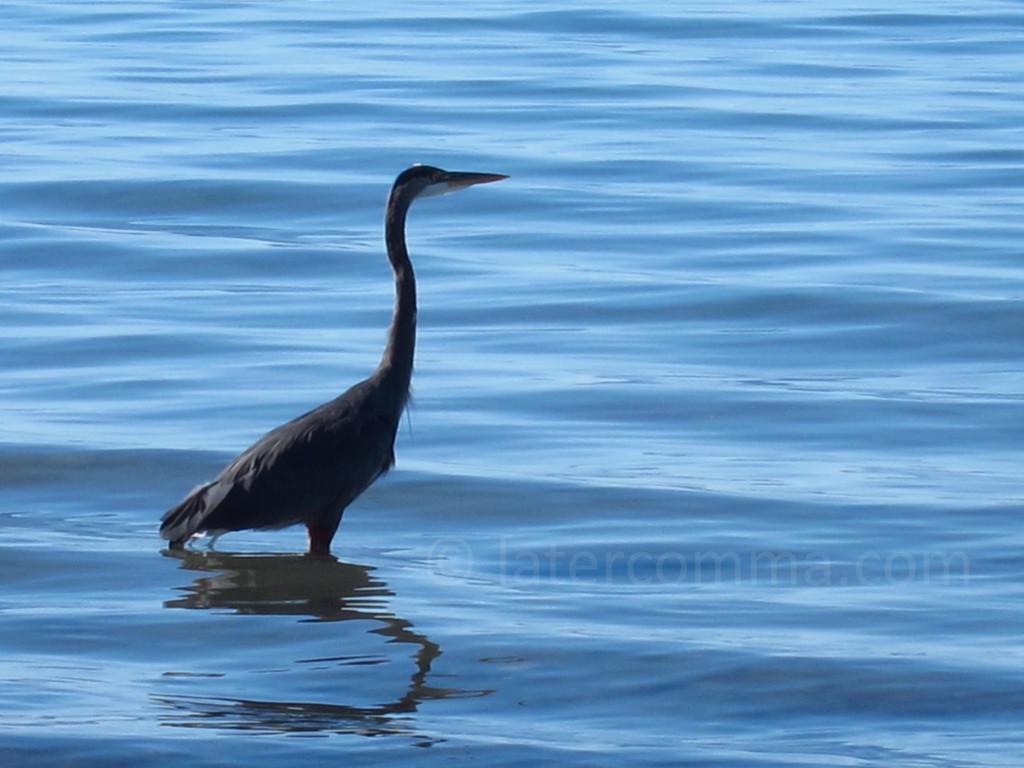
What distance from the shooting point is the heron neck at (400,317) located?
9.10 meters

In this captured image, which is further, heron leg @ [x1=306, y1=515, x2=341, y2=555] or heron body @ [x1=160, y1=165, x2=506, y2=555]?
heron leg @ [x1=306, y1=515, x2=341, y2=555]

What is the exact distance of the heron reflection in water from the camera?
658cm

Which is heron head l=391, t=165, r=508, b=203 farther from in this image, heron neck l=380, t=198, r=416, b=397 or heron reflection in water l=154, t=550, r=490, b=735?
heron reflection in water l=154, t=550, r=490, b=735

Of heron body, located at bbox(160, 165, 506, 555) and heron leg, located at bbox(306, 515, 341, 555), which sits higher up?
heron body, located at bbox(160, 165, 506, 555)

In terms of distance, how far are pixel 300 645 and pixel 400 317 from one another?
213 centimetres

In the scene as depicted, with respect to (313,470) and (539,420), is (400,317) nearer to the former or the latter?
(313,470)

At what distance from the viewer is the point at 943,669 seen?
6.97m

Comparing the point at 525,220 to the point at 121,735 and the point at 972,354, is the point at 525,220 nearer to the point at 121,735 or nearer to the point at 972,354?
the point at 972,354

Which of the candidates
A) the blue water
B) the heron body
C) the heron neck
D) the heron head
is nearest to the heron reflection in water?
the blue water

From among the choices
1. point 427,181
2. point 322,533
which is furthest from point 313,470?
point 427,181

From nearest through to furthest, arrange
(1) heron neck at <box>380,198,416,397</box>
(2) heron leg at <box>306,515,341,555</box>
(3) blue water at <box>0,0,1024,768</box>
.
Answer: (3) blue water at <box>0,0,1024,768</box> < (2) heron leg at <box>306,515,341,555</box> < (1) heron neck at <box>380,198,416,397</box>
